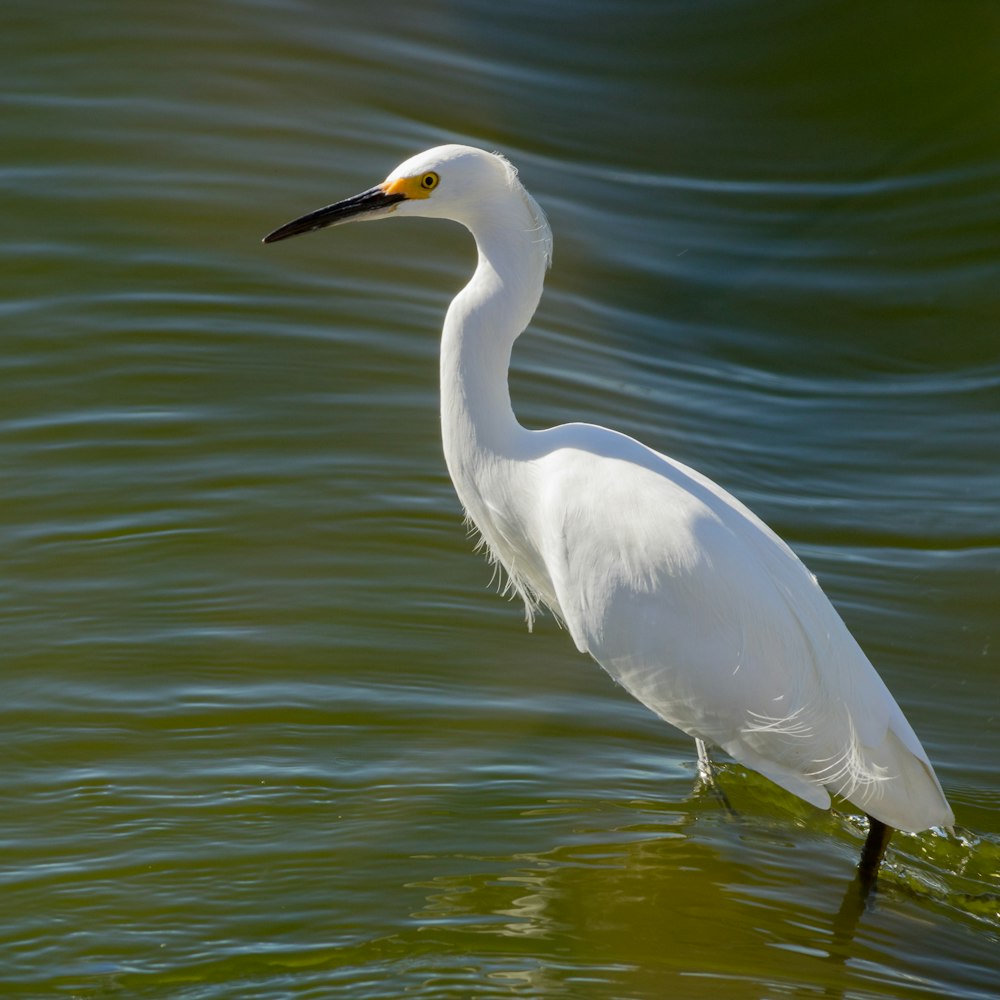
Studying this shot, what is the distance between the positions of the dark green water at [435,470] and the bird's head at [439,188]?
1514mm

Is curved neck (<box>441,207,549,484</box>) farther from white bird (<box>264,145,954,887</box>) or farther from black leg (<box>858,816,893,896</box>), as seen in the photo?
black leg (<box>858,816,893,896</box>)

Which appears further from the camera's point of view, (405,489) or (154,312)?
(154,312)

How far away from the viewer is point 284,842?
3.79m

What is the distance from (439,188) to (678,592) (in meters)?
1.32

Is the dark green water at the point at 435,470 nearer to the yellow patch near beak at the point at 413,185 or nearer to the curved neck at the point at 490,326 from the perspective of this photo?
the curved neck at the point at 490,326

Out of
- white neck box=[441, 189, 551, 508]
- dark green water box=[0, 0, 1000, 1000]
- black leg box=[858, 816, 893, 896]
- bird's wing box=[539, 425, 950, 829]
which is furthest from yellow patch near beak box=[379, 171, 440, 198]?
black leg box=[858, 816, 893, 896]

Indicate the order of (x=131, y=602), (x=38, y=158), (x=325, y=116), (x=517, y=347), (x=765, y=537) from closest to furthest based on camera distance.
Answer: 1. (x=765, y=537)
2. (x=131, y=602)
3. (x=517, y=347)
4. (x=38, y=158)
5. (x=325, y=116)

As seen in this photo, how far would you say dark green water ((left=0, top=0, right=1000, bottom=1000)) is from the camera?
143 inches

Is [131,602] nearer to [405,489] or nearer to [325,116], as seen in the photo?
[405,489]

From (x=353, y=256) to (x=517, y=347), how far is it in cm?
106

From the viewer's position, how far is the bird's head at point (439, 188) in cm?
403

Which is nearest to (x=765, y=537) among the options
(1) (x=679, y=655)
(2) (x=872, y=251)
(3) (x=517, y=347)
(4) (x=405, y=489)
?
(1) (x=679, y=655)

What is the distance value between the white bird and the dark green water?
1.12 feet

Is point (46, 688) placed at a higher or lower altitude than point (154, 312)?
lower
